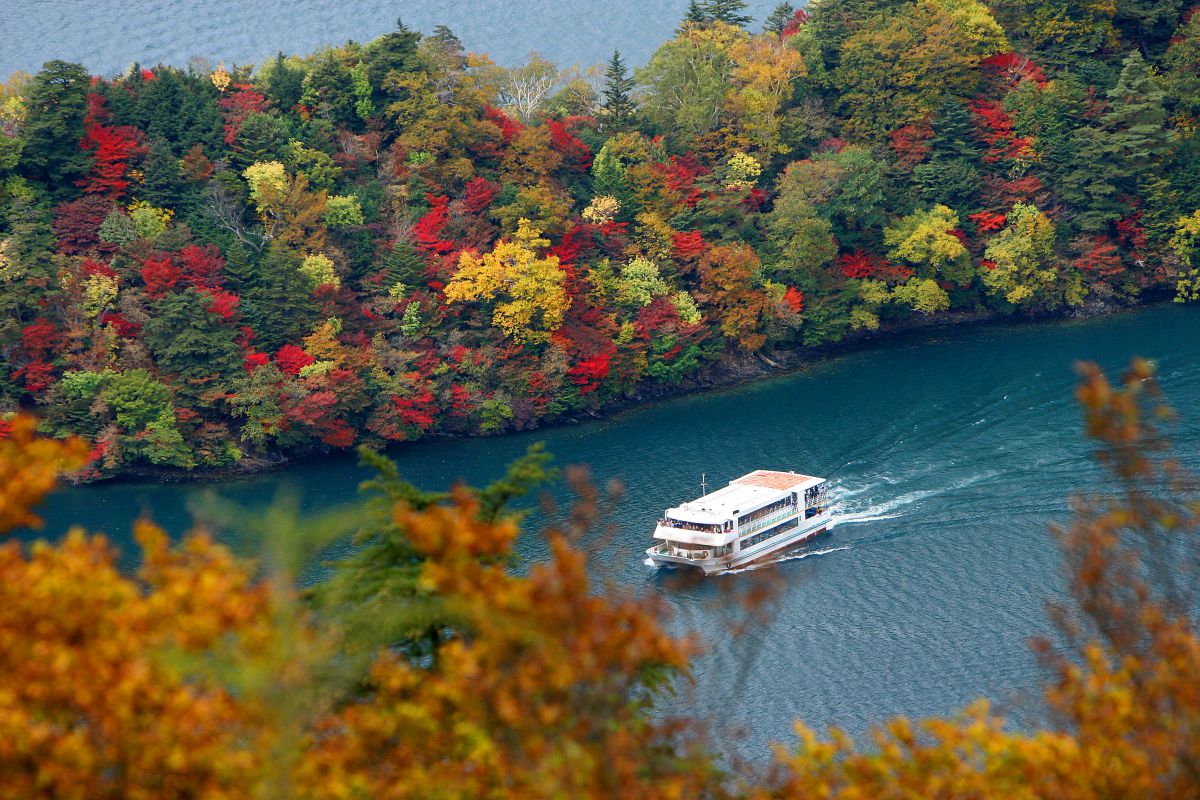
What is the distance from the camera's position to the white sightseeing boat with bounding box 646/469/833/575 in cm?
4097

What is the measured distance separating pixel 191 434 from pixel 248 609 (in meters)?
40.0

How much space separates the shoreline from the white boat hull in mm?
14322

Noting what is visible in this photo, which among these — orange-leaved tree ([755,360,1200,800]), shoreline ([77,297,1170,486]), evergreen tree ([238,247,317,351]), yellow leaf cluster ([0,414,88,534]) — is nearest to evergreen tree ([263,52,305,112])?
evergreen tree ([238,247,317,351])

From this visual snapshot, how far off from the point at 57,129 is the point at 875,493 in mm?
35697

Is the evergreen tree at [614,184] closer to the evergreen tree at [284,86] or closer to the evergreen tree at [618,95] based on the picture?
the evergreen tree at [618,95]

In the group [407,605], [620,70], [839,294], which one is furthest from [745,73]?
[407,605]

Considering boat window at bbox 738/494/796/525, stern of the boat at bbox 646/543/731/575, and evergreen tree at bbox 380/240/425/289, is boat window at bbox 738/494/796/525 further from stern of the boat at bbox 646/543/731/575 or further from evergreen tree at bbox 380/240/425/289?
evergreen tree at bbox 380/240/425/289

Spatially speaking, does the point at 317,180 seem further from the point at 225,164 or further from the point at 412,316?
the point at 412,316

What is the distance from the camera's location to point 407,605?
1576 cm

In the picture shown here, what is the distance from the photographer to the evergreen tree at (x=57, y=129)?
5200 centimetres

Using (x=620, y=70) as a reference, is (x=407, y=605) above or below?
below

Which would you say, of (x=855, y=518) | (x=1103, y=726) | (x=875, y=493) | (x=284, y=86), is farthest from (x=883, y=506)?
(x=284, y=86)

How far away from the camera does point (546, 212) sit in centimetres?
5766

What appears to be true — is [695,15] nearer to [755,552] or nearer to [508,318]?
[508,318]
